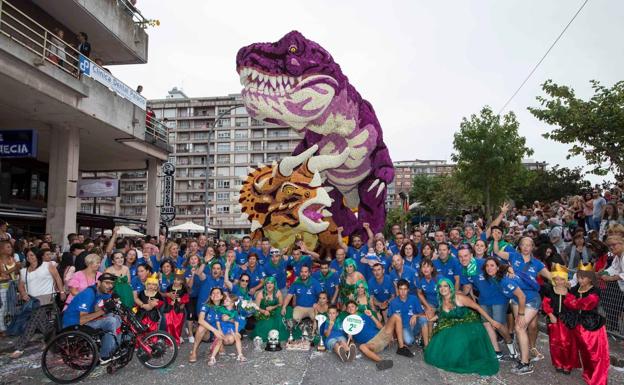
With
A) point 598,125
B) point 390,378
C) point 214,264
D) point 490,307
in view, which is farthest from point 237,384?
point 598,125

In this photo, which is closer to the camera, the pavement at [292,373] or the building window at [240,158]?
the pavement at [292,373]

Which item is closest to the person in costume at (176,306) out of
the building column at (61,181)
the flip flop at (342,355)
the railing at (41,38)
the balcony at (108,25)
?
the flip flop at (342,355)

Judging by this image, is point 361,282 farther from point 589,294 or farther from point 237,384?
point 589,294

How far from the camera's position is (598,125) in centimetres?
1216

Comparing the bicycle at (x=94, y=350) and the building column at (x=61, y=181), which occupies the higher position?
the building column at (x=61, y=181)

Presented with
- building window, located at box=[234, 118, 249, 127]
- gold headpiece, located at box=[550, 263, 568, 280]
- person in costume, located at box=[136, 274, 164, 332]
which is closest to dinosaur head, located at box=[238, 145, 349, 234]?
person in costume, located at box=[136, 274, 164, 332]

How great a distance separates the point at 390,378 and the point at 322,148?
5.74m

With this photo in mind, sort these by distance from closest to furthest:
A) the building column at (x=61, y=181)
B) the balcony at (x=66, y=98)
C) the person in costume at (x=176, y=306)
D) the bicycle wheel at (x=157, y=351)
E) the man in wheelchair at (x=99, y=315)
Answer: the man in wheelchair at (x=99, y=315)
the bicycle wheel at (x=157, y=351)
the person in costume at (x=176, y=306)
the balcony at (x=66, y=98)
the building column at (x=61, y=181)

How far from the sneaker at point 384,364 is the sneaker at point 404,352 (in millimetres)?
548

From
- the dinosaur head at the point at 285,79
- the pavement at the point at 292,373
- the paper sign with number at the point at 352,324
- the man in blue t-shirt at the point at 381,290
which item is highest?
the dinosaur head at the point at 285,79

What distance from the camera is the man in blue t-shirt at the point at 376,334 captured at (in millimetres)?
6098

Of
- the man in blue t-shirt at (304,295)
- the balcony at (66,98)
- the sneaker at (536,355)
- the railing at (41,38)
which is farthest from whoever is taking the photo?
the railing at (41,38)

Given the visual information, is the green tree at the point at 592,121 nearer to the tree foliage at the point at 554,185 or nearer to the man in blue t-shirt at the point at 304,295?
the man in blue t-shirt at the point at 304,295

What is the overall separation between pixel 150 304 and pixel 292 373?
243cm
